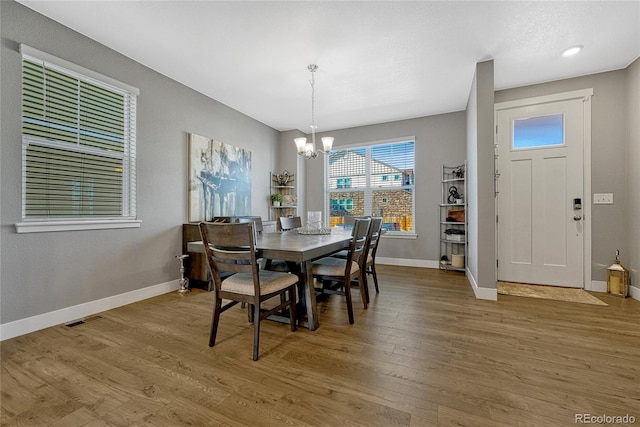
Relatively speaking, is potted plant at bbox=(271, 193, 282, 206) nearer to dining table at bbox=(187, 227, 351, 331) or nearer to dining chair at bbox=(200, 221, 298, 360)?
dining table at bbox=(187, 227, 351, 331)

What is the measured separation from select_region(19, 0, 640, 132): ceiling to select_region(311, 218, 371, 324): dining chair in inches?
68.7

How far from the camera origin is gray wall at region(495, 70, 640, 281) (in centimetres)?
318

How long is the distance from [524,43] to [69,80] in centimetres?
428

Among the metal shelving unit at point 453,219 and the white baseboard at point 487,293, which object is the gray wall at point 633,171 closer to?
the white baseboard at point 487,293

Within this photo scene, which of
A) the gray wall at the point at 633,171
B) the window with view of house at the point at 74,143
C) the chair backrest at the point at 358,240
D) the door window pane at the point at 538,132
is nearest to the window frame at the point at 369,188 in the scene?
the door window pane at the point at 538,132

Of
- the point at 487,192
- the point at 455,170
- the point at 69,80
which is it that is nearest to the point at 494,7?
the point at 487,192

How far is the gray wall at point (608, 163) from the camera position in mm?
3178

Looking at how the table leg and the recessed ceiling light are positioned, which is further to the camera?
the recessed ceiling light

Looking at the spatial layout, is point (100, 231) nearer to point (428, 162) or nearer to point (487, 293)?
point (487, 293)

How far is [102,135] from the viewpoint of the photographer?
2.70 m

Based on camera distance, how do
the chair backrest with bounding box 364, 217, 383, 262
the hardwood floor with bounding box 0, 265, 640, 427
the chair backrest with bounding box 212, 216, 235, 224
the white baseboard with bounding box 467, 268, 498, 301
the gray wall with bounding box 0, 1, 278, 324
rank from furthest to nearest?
the chair backrest with bounding box 212, 216, 235, 224
the white baseboard with bounding box 467, 268, 498, 301
the chair backrest with bounding box 364, 217, 383, 262
the gray wall with bounding box 0, 1, 278, 324
the hardwood floor with bounding box 0, 265, 640, 427

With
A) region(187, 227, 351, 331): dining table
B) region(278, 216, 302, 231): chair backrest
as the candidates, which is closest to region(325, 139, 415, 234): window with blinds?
region(278, 216, 302, 231): chair backrest

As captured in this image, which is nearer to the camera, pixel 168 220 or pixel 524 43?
pixel 524 43

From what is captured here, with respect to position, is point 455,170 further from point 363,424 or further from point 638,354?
point 363,424
